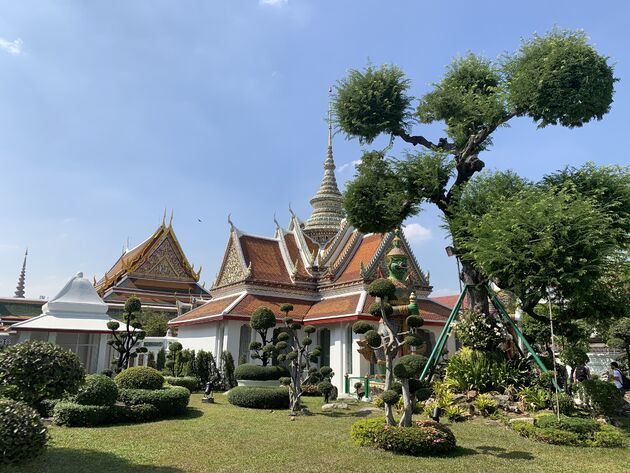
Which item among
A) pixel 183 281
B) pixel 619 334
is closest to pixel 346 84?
pixel 619 334

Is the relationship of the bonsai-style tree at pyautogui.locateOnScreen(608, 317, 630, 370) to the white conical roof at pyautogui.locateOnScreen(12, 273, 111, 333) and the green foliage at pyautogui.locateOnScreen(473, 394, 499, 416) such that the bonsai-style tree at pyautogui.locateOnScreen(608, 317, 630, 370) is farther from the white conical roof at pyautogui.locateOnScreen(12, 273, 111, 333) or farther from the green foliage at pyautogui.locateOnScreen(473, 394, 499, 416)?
the white conical roof at pyautogui.locateOnScreen(12, 273, 111, 333)

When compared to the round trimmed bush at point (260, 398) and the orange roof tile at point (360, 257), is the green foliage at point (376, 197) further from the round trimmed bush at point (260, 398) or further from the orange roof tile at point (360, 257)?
the orange roof tile at point (360, 257)

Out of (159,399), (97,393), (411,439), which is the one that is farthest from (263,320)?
(411,439)

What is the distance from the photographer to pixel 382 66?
14.3 meters

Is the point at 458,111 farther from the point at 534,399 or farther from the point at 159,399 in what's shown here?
the point at 159,399

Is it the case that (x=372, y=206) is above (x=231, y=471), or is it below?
above

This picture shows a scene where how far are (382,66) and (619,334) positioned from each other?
14525 mm

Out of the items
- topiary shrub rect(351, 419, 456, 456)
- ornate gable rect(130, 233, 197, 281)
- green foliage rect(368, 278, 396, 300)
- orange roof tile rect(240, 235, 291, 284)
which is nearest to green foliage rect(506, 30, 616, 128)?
green foliage rect(368, 278, 396, 300)

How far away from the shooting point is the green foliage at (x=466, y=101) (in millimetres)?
12820

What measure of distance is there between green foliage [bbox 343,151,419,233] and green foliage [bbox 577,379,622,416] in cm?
588

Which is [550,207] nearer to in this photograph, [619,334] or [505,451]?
[505,451]

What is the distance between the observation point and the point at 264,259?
22.5 m

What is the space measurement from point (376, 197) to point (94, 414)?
8485 millimetres

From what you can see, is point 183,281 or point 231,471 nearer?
point 231,471
